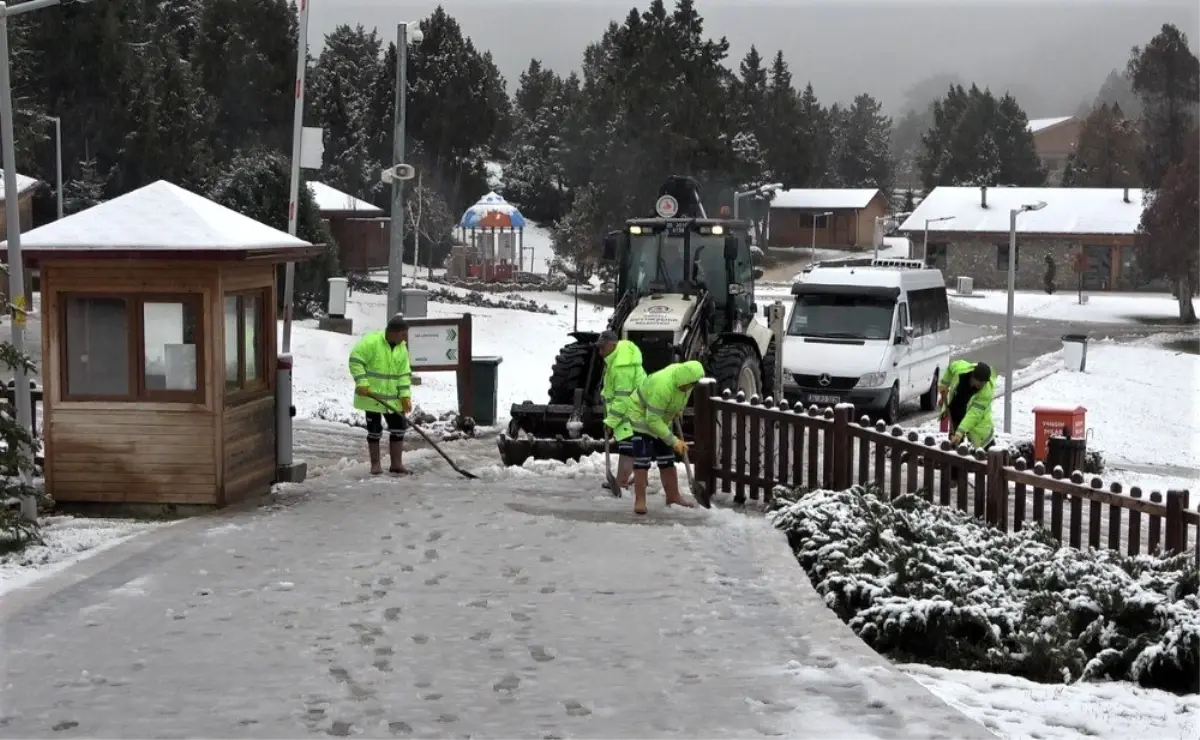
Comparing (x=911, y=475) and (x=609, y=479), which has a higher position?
(x=911, y=475)

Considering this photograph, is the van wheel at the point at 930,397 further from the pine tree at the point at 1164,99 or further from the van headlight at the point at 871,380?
the pine tree at the point at 1164,99

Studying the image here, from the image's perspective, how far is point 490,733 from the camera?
6.83 m

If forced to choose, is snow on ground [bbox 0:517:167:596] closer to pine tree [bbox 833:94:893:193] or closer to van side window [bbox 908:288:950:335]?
van side window [bbox 908:288:950:335]

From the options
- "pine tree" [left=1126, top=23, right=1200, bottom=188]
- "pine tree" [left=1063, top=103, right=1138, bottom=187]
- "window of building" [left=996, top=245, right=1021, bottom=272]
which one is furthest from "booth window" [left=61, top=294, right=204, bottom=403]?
"pine tree" [left=1063, top=103, right=1138, bottom=187]

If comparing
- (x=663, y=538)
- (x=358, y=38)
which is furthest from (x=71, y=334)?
(x=358, y=38)

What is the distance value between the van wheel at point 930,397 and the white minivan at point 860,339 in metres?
0.41

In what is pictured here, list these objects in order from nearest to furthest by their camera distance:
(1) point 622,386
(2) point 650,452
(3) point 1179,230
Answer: (2) point 650,452
(1) point 622,386
(3) point 1179,230

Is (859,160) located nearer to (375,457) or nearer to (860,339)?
(860,339)

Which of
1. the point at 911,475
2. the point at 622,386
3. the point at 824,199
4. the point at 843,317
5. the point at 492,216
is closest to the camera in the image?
the point at 911,475

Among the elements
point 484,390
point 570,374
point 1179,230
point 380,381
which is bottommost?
point 484,390

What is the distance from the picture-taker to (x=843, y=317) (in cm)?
2606

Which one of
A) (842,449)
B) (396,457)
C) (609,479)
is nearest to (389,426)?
(396,457)

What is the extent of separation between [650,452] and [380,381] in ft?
11.2

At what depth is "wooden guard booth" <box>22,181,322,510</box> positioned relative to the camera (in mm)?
13039
